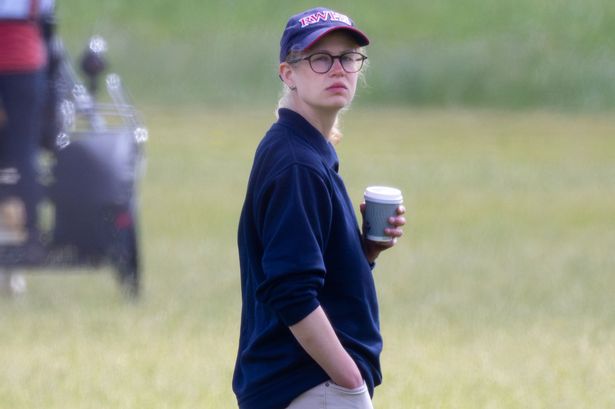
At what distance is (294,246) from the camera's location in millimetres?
3803

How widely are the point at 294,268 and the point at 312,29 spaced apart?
0.63 meters

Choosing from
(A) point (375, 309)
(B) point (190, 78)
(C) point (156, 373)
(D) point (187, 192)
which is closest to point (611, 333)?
(C) point (156, 373)

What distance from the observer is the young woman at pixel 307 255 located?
382cm

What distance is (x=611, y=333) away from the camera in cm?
871

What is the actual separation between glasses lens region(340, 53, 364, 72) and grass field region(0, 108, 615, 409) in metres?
2.99

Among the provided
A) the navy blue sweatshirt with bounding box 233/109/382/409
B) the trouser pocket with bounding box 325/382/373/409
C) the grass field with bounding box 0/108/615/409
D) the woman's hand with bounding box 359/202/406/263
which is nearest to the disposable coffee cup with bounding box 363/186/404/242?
the woman's hand with bounding box 359/202/406/263

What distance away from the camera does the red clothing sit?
30.0ft

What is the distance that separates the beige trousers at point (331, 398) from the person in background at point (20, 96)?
18.3 feet

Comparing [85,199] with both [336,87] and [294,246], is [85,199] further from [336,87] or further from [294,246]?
[294,246]

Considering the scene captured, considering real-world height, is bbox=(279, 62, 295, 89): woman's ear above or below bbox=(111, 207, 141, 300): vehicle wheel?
above

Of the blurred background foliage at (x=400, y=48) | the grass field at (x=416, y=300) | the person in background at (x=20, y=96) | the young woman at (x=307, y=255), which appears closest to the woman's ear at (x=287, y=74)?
the young woman at (x=307, y=255)

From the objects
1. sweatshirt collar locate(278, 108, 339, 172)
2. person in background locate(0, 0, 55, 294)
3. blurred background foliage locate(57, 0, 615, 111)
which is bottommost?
blurred background foliage locate(57, 0, 615, 111)

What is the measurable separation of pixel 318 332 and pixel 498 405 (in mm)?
3152

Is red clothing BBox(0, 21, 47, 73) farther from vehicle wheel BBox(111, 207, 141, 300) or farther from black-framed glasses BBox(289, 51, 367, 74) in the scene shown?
black-framed glasses BBox(289, 51, 367, 74)
